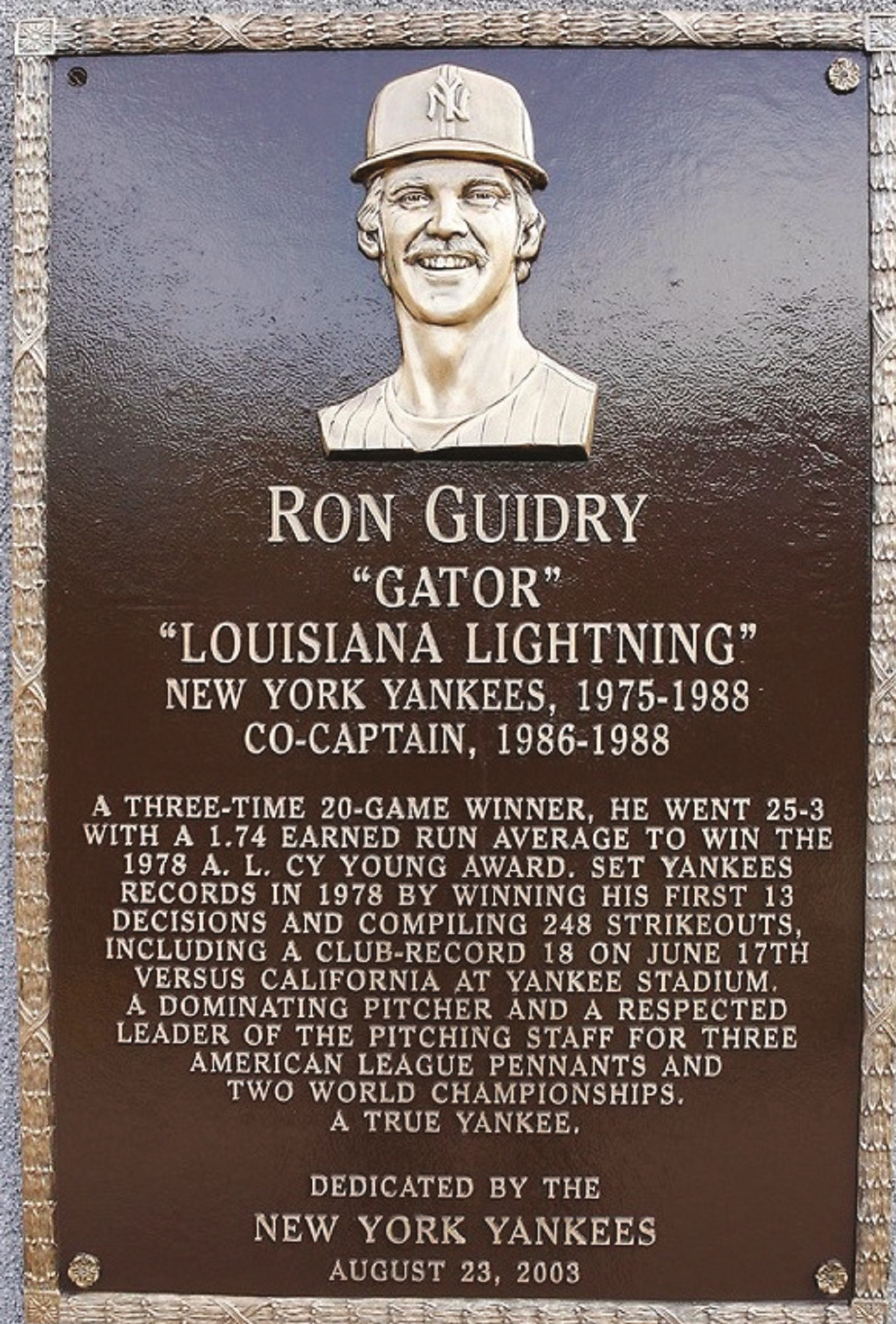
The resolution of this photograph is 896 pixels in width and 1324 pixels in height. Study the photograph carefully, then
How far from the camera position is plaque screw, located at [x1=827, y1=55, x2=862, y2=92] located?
2.48m

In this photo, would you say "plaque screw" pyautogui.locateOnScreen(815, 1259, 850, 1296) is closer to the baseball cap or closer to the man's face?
the man's face

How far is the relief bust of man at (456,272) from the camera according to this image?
243 centimetres

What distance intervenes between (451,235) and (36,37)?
1016mm

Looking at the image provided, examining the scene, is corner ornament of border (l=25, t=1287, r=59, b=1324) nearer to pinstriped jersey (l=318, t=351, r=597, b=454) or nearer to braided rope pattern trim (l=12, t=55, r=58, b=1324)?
braided rope pattern trim (l=12, t=55, r=58, b=1324)

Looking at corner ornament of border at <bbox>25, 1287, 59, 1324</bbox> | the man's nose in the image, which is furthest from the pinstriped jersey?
corner ornament of border at <bbox>25, 1287, 59, 1324</bbox>

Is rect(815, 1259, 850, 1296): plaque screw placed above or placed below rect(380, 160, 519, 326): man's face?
below

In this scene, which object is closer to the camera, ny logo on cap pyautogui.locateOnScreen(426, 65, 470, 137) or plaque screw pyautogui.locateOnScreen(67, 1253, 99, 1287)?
ny logo on cap pyautogui.locateOnScreen(426, 65, 470, 137)

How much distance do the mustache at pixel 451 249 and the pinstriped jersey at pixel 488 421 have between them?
237 millimetres

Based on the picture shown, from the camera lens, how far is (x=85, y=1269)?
8.37ft

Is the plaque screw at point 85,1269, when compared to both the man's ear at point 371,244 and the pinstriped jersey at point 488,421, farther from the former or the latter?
the man's ear at point 371,244

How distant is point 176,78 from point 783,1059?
2.46 metres

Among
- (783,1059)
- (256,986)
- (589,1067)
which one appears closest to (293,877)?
(256,986)

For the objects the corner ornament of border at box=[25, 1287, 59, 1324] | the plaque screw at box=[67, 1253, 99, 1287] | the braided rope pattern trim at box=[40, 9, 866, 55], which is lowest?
the corner ornament of border at box=[25, 1287, 59, 1324]

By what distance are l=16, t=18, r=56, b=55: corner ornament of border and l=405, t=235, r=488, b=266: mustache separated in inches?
36.0
